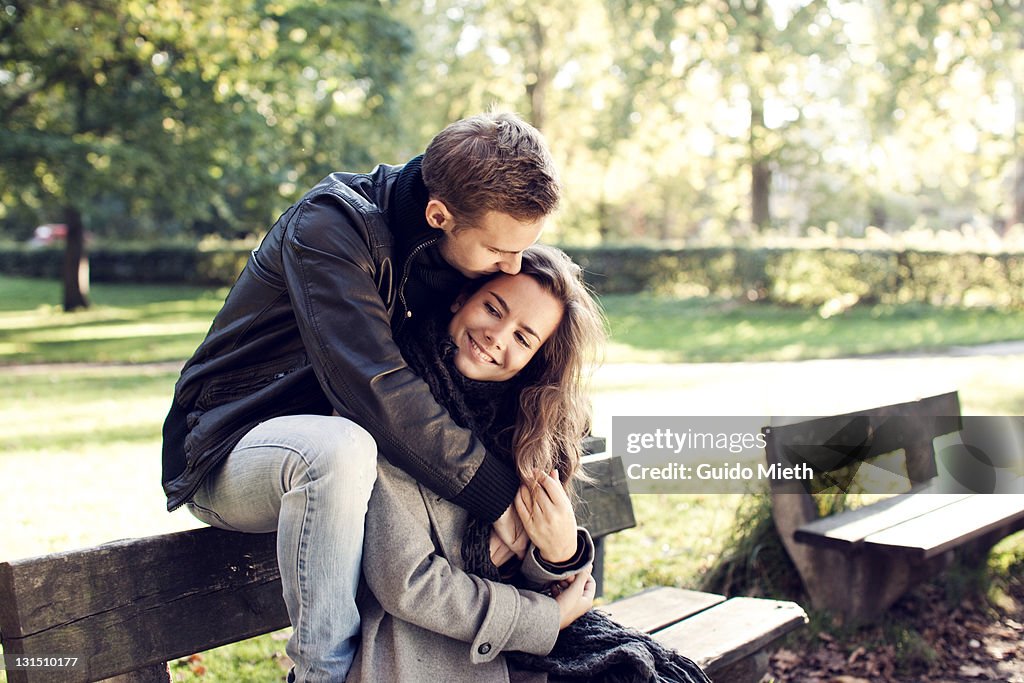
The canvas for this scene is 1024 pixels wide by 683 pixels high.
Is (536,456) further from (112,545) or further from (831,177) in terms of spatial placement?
(831,177)

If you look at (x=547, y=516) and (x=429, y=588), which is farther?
(x=547, y=516)

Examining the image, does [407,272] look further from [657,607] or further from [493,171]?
[657,607]

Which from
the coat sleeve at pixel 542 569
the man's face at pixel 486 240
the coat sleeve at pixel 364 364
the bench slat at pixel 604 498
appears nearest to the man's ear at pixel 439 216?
the man's face at pixel 486 240

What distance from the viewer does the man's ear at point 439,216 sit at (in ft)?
8.66

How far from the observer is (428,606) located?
237cm

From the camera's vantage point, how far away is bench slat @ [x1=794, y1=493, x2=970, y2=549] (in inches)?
159

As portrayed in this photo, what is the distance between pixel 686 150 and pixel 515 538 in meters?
26.5

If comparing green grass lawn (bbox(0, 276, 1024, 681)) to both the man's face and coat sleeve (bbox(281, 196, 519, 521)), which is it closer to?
coat sleeve (bbox(281, 196, 519, 521))

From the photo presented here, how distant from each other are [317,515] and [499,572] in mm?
627

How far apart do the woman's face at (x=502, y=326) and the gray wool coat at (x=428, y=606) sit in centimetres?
39

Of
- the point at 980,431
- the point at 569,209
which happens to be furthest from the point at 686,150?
the point at 980,431

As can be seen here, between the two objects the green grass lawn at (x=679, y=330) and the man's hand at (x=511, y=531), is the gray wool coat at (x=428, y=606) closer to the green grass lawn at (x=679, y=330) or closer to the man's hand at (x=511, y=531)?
the man's hand at (x=511, y=531)

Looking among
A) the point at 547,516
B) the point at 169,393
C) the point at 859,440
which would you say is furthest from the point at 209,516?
the point at 169,393

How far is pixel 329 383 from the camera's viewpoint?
2.39m
